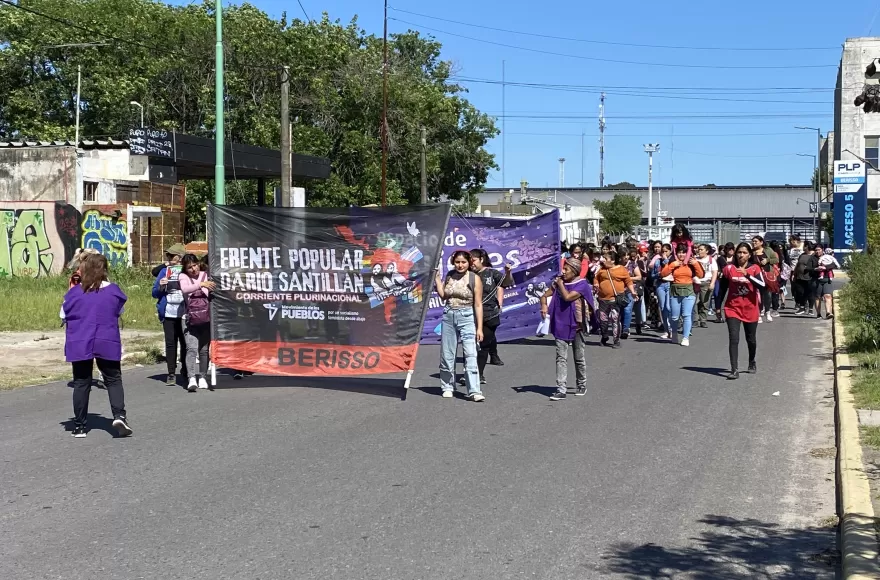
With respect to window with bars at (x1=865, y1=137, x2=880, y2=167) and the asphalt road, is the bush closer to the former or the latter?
the asphalt road

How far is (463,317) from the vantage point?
11500mm

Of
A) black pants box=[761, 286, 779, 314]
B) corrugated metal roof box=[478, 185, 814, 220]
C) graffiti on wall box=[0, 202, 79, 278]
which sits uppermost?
corrugated metal roof box=[478, 185, 814, 220]

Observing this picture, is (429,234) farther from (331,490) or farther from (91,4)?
(91,4)

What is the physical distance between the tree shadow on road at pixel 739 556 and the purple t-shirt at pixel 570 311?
5.30m

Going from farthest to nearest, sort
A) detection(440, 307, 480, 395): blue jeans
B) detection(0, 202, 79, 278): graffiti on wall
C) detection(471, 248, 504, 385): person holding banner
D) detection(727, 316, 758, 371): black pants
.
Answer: detection(0, 202, 79, 278): graffiti on wall → detection(471, 248, 504, 385): person holding banner → detection(727, 316, 758, 371): black pants → detection(440, 307, 480, 395): blue jeans

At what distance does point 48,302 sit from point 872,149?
51.5m

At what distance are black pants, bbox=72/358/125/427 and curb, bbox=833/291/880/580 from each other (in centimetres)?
585

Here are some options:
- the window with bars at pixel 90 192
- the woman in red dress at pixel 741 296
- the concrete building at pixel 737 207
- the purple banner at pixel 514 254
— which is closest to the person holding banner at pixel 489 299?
the purple banner at pixel 514 254

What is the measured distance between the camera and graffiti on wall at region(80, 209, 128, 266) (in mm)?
30641

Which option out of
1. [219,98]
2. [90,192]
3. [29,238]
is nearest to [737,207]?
[90,192]

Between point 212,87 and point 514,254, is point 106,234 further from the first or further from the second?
point 212,87

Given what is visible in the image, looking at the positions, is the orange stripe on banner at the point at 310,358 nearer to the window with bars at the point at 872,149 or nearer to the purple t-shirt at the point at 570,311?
the purple t-shirt at the point at 570,311

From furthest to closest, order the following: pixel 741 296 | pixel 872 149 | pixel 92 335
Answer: pixel 872 149
pixel 741 296
pixel 92 335

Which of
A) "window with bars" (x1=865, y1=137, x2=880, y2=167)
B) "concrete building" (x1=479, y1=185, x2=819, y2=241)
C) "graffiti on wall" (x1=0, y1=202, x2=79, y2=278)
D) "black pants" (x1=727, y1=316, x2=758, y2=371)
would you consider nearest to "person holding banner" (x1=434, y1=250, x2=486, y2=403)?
"black pants" (x1=727, y1=316, x2=758, y2=371)
